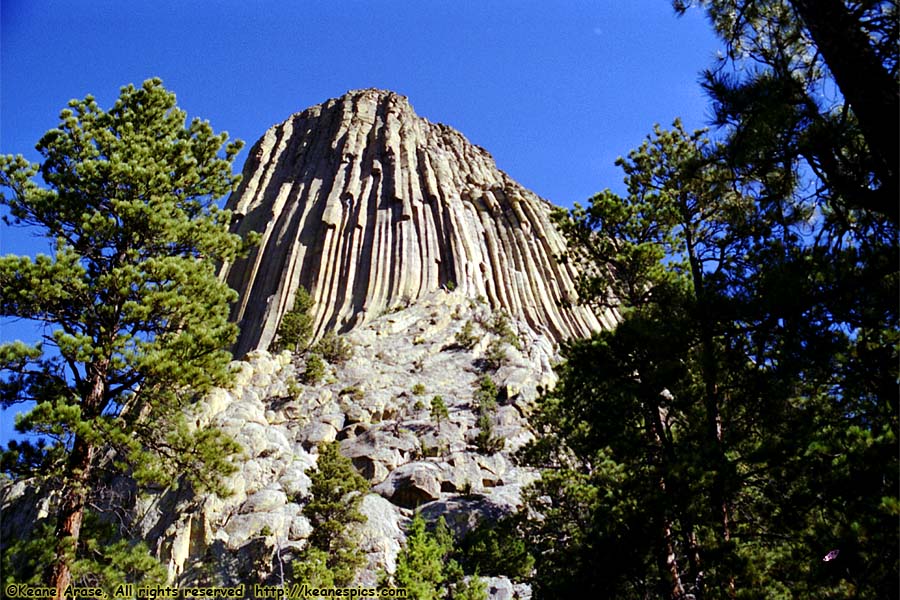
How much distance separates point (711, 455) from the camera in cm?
860

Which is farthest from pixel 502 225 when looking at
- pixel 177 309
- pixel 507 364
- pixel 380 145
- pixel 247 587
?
pixel 177 309

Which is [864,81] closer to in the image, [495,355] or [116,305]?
[116,305]

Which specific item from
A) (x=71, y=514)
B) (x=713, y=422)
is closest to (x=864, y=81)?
(x=713, y=422)

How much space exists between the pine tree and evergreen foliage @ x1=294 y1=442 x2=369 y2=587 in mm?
6025

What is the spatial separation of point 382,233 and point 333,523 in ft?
136

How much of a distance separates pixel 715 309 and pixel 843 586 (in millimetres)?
3241

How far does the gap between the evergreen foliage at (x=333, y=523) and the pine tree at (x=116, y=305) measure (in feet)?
19.8

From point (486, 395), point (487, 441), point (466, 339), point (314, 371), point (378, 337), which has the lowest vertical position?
point (487, 441)

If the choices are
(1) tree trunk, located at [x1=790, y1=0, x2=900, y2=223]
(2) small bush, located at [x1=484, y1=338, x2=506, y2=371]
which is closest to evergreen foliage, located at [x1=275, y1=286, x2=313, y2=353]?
(2) small bush, located at [x1=484, y1=338, x2=506, y2=371]

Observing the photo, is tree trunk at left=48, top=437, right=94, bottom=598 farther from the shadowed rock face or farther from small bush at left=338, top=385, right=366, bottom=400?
the shadowed rock face

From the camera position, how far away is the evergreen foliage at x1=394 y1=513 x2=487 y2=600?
17.0m

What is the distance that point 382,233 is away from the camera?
194ft

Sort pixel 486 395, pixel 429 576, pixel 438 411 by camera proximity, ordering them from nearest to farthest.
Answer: pixel 429 576 < pixel 438 411 < pixel 486 395

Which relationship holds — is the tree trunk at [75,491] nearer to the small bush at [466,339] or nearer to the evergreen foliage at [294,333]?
the evergreen foliage at [294,333]
